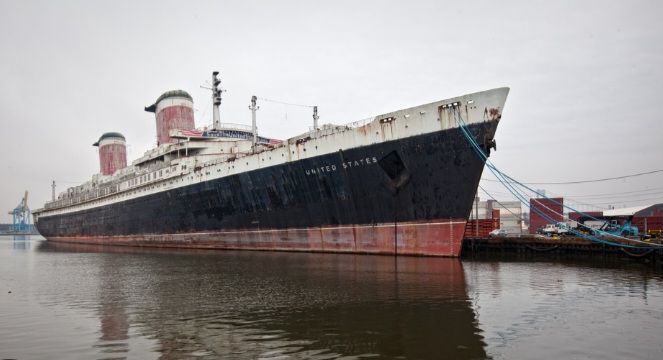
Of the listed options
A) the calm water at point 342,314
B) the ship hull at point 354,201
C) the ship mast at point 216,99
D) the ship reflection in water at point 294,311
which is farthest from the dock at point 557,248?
the ship mast at point 216,99

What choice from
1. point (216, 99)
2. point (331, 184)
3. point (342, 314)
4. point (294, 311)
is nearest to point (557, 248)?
point (331, 184)

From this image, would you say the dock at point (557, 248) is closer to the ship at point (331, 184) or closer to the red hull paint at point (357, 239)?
the red hull paint at point (357, 239)

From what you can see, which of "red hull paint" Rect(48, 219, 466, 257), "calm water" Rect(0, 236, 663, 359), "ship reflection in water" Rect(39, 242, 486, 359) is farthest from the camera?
"red hull paint" Rect(48, 219, 466, 257)

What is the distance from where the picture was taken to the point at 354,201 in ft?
76.6

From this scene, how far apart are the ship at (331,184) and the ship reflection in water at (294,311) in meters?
3.61

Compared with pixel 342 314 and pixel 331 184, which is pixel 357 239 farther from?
pixel 342 314

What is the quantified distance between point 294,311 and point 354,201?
42.0 ft

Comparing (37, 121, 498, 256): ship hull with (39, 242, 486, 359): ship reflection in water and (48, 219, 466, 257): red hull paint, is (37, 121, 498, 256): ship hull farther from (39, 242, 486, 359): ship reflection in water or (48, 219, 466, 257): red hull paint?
(39, 242, 486, 359): ship reflection in water

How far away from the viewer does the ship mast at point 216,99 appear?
37.6 meters

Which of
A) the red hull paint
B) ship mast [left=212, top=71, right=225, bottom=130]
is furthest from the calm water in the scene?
ship mast [left=212, top=71, right=225, bottom=130]

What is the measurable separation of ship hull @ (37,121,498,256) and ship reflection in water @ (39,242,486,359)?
321 cm

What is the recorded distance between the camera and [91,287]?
15750 millimetres

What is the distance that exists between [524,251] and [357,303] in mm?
18578

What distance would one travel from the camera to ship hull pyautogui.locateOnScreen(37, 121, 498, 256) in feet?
68.1
